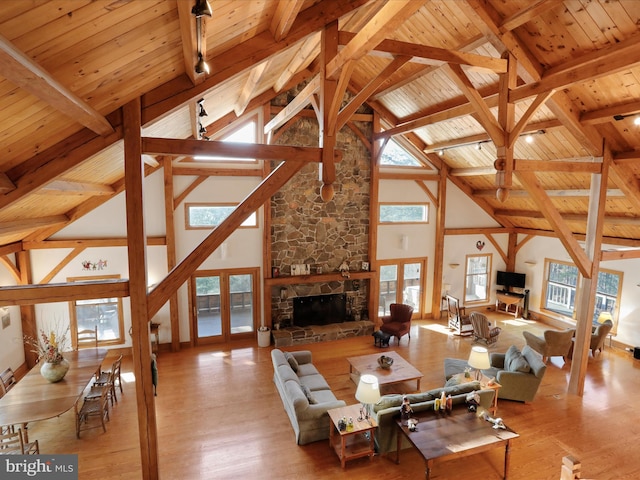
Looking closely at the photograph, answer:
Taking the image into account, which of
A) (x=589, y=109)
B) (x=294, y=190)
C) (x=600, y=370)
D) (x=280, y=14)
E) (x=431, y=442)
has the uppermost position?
(x=280, y=14)

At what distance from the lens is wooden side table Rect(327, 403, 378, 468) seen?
4.64 meters

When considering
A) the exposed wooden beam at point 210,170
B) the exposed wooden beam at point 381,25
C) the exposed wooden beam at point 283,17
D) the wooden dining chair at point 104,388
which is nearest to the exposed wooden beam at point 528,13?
the exposed wooden beam at point 381,25

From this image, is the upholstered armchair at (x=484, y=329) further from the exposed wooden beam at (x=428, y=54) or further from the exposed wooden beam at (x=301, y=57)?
the exposed wooden beam at (x=301, y=57)

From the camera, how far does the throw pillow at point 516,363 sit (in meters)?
6.11

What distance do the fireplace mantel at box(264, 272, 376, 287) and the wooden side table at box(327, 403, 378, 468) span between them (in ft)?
12.9

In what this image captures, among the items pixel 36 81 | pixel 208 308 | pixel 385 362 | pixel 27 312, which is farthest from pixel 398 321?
pixel 36 81

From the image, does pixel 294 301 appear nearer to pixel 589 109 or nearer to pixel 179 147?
pixel 179 147

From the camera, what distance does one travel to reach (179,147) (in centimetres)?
379

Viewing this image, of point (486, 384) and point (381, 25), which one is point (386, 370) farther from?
point (381, 25)

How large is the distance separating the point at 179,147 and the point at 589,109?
602 centimetres

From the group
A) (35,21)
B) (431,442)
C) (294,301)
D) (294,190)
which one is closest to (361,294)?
(294,301)

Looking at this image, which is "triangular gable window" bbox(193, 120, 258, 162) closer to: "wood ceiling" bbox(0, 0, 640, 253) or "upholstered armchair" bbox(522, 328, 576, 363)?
"wood ceiling" bbox(0, 0, 640, 253)

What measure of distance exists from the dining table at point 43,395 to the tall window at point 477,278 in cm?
961

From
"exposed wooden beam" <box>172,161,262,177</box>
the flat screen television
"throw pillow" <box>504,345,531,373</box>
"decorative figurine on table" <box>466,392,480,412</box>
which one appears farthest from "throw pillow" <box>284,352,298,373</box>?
the flat screen television
